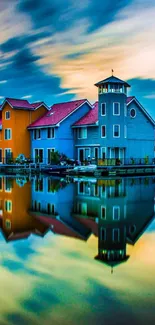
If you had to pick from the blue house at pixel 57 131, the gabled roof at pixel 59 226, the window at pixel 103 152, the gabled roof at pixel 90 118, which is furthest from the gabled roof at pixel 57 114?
the gabled roof at pixel 59 226

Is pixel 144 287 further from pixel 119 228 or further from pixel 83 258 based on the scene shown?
pixel 119 228

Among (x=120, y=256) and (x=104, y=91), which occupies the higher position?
(x=104, y=91)

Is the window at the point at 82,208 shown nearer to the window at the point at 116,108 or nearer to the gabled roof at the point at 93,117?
the window at the point at 116,108

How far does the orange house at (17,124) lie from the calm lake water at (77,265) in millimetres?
38296

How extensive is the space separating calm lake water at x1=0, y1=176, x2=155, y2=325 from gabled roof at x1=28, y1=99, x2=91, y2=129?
113ft


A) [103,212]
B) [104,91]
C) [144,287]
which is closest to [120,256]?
[144,287]

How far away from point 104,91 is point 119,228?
3621cm

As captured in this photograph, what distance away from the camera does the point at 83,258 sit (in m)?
10.8

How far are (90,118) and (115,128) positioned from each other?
4.68m

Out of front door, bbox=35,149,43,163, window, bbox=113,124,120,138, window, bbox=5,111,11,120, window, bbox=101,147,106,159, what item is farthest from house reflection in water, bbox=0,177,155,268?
window, bbox=5,111,11,120

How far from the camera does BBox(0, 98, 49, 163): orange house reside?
57.3 m

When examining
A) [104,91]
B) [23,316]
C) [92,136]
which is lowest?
[23,316]

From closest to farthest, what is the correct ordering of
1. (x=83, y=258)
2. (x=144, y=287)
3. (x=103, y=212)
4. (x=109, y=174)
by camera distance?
(x=144, y=287)
(x=83, y=258)
(x=103, y=212)
(x=109, y=174)

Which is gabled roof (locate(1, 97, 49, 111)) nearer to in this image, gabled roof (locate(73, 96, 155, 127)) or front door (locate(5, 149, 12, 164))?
front door (locate(5, 149, 12, 164))
